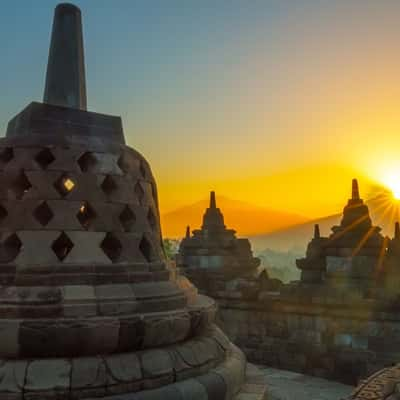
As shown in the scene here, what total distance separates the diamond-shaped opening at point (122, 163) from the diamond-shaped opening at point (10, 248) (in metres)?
1.31

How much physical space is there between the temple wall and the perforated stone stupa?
6.31m

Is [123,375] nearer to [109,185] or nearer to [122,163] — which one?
[109,185]

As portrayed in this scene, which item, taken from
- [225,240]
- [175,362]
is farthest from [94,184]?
[225,240]

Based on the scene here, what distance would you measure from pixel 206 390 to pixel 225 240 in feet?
35.4

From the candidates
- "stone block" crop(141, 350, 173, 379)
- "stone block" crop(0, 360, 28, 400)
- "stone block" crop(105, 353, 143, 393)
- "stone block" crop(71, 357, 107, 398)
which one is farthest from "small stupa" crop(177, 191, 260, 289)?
"stone block" crop(0, 360, 28, 400)

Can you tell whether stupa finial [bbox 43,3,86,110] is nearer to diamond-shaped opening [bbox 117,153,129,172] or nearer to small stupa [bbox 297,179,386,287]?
diamond-shaped opening [bbox 117,153,129,172]

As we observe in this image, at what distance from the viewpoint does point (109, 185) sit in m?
5.14

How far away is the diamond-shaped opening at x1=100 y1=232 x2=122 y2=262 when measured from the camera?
16.1ft

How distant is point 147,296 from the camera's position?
464 cm

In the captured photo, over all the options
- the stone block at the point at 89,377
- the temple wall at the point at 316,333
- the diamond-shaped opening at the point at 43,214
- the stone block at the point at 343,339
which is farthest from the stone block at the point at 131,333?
the stone block at the point at 343,339

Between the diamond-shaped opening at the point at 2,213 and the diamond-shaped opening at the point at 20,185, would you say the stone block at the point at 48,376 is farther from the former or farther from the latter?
the diamond-shaped opening at the point at 20,185

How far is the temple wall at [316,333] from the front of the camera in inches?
419

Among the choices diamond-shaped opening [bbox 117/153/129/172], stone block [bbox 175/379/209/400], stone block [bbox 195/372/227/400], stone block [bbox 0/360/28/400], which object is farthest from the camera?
diamond-shaped opening [bbox 117/153/129/172]

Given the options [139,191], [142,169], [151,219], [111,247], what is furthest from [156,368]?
[142,169]
